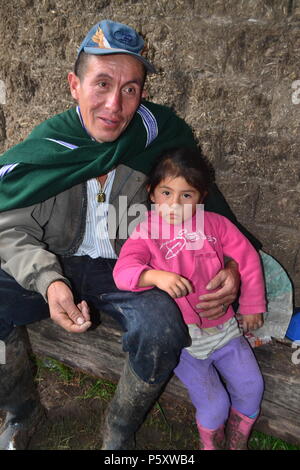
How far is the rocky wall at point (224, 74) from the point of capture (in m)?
2.33

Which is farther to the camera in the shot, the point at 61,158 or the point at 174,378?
the point at 174,378

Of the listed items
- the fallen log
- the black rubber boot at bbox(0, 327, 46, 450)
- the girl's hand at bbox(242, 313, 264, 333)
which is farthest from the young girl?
the black rubber boot at bbox(0, 327, 46, 450)

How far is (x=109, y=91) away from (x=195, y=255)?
90 cm

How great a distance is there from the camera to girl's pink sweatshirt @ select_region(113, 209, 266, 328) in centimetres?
201

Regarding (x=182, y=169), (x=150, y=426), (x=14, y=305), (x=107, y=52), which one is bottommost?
(x=150, y=426)

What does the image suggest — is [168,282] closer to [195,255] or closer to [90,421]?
[195,255]

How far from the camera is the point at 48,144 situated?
7.08 feet

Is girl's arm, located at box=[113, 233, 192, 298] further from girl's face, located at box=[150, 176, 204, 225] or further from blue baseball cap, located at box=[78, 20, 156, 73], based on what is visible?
blue baseball cap, located at box=[78, 20, 156, 73]

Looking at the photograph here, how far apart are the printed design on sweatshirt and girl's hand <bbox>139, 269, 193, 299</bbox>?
0.18m

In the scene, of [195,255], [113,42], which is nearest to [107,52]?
[113,42]

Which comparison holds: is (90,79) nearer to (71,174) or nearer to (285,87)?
(71,174)

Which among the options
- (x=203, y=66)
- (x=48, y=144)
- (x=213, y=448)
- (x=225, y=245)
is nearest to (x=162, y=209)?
(x=225, y=245)

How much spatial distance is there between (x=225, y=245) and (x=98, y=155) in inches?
31.5

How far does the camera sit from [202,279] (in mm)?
2057
